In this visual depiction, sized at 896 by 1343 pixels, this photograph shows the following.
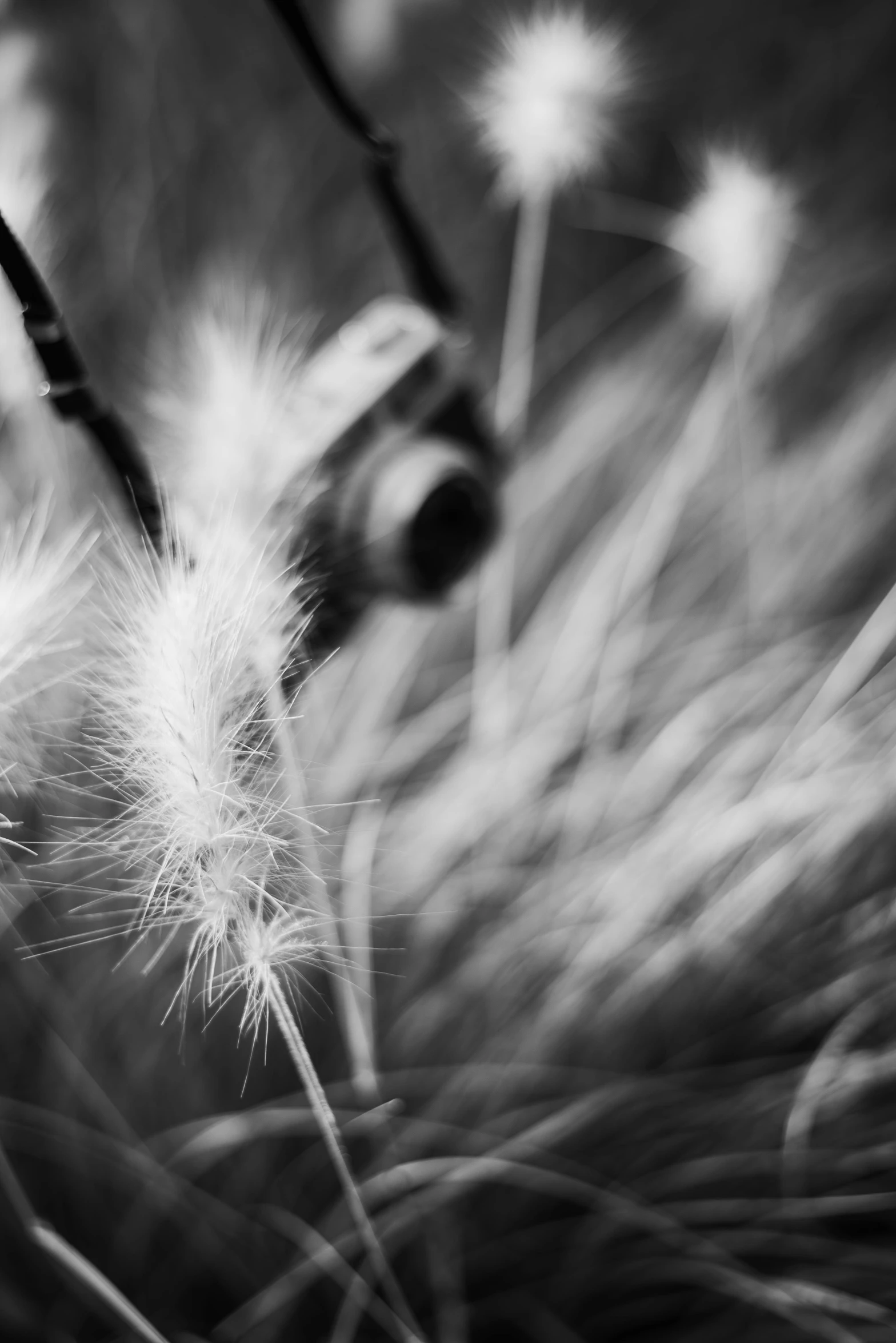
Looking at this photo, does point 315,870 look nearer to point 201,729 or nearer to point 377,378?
point 201,729

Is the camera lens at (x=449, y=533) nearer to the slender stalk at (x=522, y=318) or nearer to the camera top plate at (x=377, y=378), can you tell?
the camera top plate at (x=377, y=378)

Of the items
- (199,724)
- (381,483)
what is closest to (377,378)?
(381,483)

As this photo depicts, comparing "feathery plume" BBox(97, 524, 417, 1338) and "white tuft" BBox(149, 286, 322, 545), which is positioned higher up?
"white tuft" BBox(149, 286, 322, 545)

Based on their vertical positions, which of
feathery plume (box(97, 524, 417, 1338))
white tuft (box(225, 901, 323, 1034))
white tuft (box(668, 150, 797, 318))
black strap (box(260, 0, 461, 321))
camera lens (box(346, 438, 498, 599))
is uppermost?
white tuft (box(668, 150, 797, 318))

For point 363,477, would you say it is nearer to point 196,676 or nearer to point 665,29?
point 196,676

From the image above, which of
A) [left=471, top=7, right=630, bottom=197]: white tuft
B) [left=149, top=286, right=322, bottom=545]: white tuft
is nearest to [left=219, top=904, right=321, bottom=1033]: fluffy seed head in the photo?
[left=149, top=286, right=322, bottom=545]: white tuft

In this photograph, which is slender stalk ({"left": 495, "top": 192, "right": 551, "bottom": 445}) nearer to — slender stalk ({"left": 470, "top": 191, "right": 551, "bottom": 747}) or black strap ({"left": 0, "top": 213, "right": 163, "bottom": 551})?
slender stalk ({"left": 470, "top": 191, "right": 551, "bottom": 747})

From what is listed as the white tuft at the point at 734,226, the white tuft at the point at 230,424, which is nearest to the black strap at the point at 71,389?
the white tuft at the point at 230,424

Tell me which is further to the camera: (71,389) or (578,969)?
(578,969)
